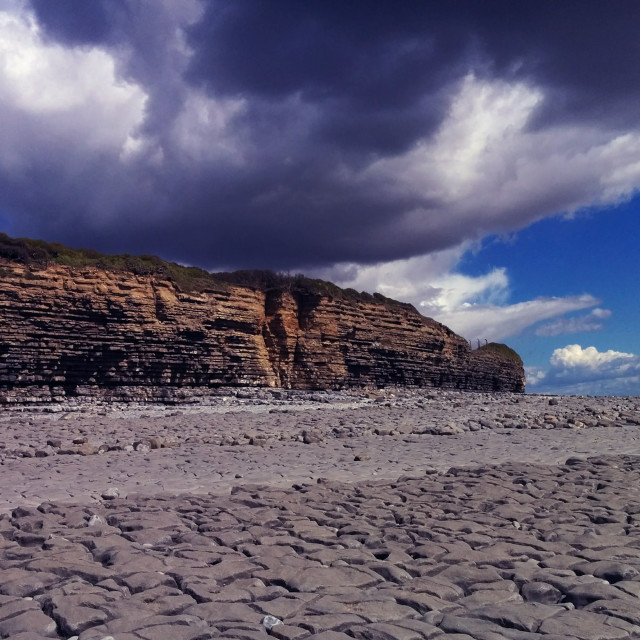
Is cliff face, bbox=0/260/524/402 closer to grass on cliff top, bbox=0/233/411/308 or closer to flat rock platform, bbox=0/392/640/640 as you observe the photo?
grass on cliff top, bbox=0/233/411/308

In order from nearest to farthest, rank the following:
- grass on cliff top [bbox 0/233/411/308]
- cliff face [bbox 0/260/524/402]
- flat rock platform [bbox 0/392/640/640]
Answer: flat rock platform [bbox 0/392/640/640], cliff face [bbox 0/260/524/402], grass on cliff top [bbox 0/233/411/308]

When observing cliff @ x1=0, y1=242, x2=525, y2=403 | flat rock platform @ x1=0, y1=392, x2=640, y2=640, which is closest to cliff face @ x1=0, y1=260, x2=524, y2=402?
cliff @ x1=0, y1=242, x2=525, y2=403

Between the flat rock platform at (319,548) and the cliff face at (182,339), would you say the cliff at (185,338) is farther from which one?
the flat rock platform at (319,548)

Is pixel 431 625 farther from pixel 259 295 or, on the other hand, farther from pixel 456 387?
pixel 456 387

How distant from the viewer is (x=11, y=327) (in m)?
24.3

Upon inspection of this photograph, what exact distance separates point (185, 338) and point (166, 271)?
3.91 m

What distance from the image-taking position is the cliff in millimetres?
24938

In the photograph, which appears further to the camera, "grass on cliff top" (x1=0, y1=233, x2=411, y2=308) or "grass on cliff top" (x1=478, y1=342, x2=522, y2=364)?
"grass on cliff top" (x1=478, y1=342, x2=522, y2=364)

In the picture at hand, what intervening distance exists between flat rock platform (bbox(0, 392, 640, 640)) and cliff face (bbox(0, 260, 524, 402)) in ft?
53.5

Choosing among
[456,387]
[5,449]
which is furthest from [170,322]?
[456,387]

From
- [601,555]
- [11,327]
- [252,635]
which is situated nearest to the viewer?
[252,635]

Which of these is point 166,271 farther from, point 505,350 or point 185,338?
point 505,350

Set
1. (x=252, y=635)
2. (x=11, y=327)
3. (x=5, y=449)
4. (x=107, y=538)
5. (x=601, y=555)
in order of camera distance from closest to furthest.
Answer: (x=252, y=635), (x=601, y=555), (x=107, y=538), (x=5, y=449), (x=11, y=327)

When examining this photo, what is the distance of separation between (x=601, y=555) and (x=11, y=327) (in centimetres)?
2469
